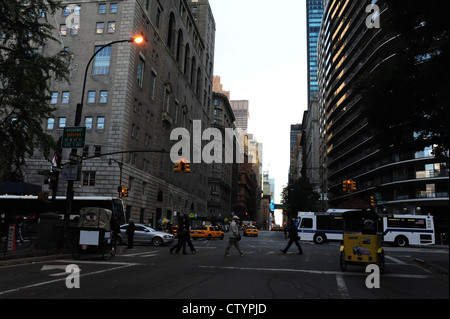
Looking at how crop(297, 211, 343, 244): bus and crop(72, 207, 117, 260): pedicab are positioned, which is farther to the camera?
crop(297, 211, 343, 244): bus

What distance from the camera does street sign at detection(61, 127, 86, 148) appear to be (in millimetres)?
16625

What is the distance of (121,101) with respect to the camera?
41844 millimetres

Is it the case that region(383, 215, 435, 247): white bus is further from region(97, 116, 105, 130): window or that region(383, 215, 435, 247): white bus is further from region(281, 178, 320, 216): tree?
region(281, 178, 320, 216): tree

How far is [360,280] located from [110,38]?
43.0m

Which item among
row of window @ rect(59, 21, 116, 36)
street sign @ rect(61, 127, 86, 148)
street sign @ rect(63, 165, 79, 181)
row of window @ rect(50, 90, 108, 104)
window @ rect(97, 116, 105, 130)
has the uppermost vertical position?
row of window @ rect(59, 21, 116, 36)

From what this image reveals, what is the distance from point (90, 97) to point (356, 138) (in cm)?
4816

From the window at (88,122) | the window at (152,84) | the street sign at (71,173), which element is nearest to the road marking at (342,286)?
the street sign at (71,173)

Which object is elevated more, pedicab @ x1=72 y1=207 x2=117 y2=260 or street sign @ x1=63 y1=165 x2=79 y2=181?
street sign @ x1=63 y1=165 x2=79 y2=181

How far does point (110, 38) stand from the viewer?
4400 centimetres

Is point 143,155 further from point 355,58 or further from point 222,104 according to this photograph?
point 222,104

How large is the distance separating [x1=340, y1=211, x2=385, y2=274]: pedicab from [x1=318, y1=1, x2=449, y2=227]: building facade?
21731 mm

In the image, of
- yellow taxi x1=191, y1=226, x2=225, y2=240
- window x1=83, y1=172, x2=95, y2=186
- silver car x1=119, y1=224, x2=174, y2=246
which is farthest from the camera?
window x1=83, y1=172, x2=95, y2=186

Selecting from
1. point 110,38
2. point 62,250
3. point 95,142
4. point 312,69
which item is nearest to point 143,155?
point 95,142

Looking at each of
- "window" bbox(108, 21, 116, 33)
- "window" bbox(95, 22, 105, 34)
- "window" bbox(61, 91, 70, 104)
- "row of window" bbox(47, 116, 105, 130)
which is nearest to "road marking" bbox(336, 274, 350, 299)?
"row of window" bbox(47, 116, 105, 130)
